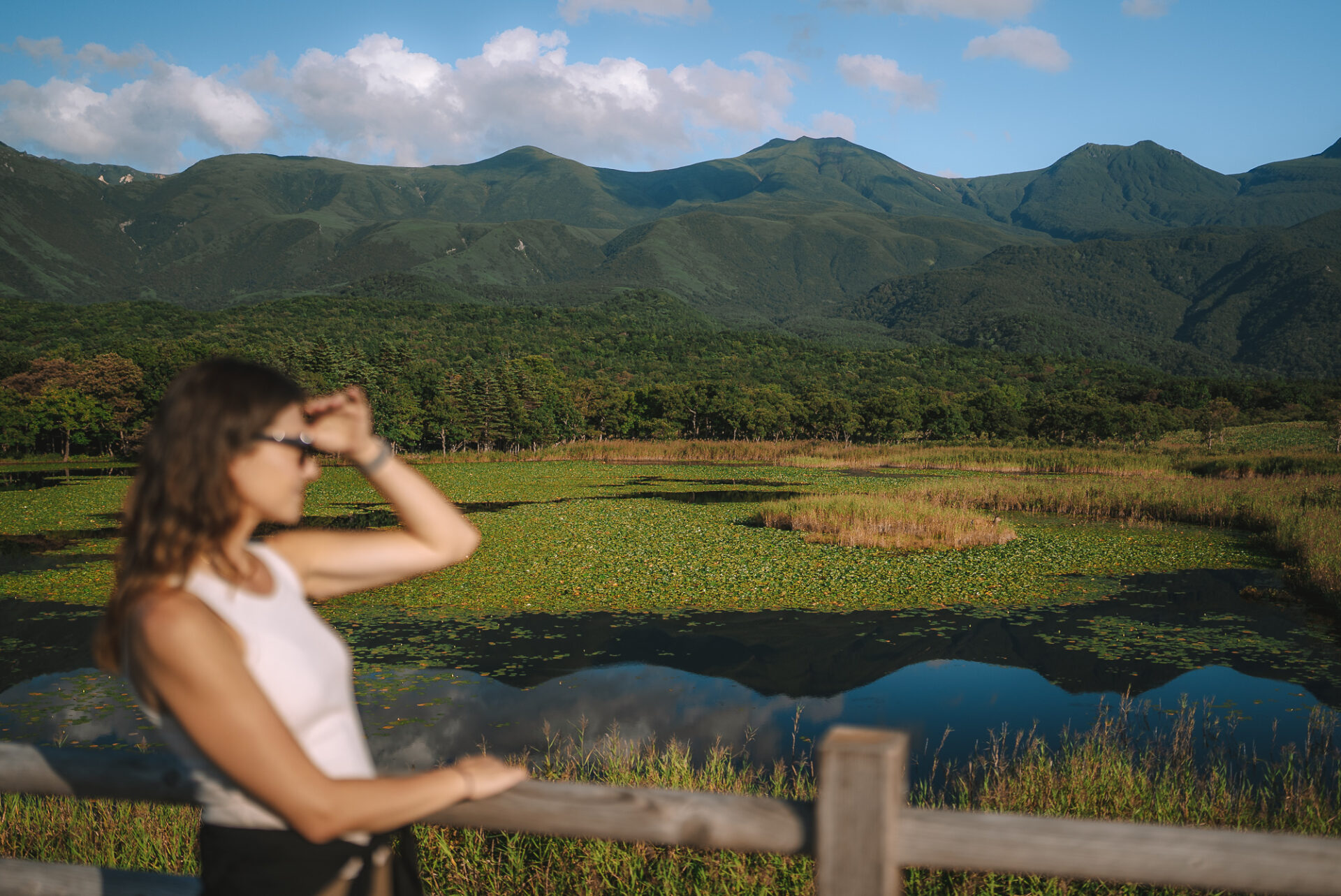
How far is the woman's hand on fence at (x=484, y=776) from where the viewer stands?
2.02 metres

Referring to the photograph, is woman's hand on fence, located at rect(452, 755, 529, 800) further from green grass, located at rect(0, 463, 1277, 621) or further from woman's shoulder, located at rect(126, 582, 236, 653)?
green grass, located at rect(0, 463, 1277, 621)

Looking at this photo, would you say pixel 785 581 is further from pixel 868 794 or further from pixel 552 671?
pixel 868 794

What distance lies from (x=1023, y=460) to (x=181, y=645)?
51743mm

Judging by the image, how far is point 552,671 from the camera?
1208 cm

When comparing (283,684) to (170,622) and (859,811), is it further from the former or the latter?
(859,811)

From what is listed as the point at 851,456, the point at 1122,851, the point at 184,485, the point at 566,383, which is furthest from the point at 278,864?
the point at 566,383

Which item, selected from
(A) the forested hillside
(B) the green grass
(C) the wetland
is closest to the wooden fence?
(C) the wetland

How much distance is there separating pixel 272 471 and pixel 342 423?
10.4 inches

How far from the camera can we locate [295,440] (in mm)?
1863

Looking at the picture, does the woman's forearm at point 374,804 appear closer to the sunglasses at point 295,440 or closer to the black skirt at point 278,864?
the black skirt at point 278,864

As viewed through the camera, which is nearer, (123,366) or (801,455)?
(801,455)

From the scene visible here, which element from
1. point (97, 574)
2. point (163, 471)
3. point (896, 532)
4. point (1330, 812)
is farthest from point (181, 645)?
point (896, 532)

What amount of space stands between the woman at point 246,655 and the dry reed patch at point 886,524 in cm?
2053

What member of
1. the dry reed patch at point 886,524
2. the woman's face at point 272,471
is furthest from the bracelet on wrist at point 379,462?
the dry reed patch at point 886,524
